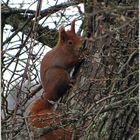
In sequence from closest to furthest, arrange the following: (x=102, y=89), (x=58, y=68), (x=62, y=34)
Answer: (x=102, y=89) < (x=62, y=34) < (x=58, y=68)

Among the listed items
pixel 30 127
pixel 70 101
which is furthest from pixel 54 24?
pixel 30 127

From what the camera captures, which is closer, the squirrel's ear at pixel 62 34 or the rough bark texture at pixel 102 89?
the rough bark texture at pixel 102 89

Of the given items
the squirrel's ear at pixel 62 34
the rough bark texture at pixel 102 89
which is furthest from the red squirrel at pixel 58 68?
the rough bark texture at pixel 102 89

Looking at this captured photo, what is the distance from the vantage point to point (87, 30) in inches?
157

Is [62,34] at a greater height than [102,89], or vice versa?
[62,34]

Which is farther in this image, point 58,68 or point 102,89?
point 58,68

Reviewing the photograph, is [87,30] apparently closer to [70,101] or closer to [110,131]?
[70,101]

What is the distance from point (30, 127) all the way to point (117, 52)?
0.71 meters

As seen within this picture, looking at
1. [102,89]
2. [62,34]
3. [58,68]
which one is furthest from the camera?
[58,68]

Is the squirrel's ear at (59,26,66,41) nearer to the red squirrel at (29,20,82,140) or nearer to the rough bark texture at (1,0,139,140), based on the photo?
the red squirrel at (29,20,82,140)

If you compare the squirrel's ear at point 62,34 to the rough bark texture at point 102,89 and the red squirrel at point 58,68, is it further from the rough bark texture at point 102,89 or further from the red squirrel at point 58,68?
the rough bark texture at point 102,89

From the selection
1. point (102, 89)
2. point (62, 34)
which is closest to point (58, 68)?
point (62, 34)

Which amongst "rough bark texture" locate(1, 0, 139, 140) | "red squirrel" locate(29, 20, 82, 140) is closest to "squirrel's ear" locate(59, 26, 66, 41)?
"red squirrel" locate(29, 20, 82, 140)

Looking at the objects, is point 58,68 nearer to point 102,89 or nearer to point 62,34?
point 62,34
